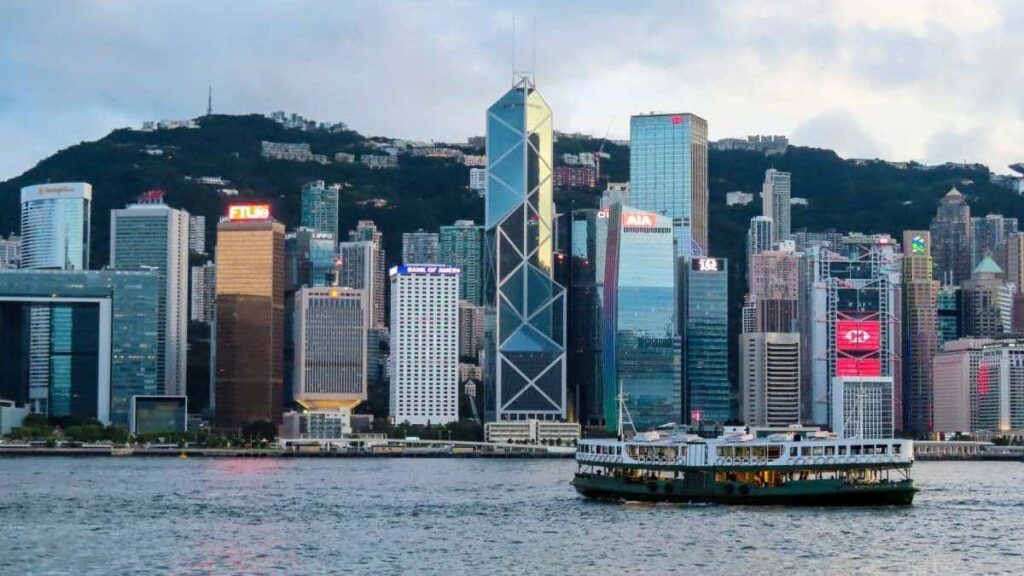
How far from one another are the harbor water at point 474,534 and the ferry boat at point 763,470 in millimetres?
1025

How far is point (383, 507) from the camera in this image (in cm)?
11731

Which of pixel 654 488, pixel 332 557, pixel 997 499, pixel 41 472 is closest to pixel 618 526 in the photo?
pixel 654 488

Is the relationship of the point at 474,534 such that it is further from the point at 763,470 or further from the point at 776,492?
the point at 776,492

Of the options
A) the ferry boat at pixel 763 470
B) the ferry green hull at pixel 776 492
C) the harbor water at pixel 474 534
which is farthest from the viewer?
the ferry green hull at pixel 776 492

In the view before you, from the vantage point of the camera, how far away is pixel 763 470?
4190 inches

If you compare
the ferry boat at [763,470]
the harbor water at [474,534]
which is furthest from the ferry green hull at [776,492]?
the harbor water at [474,534]

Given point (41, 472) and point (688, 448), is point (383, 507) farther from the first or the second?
point (41, 472)

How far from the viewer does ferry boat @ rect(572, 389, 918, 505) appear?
105 metres

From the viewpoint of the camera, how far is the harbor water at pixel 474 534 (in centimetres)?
8188

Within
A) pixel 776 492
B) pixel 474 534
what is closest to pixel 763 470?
pixel 776 492

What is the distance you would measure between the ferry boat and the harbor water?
1.03 metres

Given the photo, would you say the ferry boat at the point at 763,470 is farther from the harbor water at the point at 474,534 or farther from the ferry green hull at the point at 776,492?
the harbor water at the point at 474,534

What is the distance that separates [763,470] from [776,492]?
1383mm

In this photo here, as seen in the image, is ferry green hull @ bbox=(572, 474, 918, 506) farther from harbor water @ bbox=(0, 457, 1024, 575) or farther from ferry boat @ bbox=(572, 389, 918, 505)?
harbor water @ bbox=(0, 457, 1024, 575)
